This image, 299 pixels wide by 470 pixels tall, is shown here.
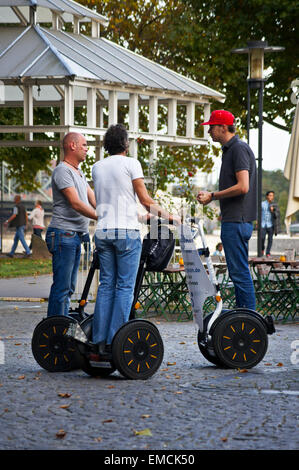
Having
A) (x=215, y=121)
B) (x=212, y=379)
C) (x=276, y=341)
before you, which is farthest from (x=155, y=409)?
(x=276, y=341)

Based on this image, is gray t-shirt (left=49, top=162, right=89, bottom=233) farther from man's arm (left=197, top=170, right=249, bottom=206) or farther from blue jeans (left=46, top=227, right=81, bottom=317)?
man's arm (left=197, top=170, right=249, bottom=206)

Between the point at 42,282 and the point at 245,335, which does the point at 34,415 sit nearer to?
the point at 245,335

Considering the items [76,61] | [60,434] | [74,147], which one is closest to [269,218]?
[76,61]

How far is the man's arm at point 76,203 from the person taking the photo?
7.50m

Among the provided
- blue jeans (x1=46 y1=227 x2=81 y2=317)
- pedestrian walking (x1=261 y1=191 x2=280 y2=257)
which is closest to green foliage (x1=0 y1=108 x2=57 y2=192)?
pedestrian walking (x1=261 y1=191 x2=280 y2=257)

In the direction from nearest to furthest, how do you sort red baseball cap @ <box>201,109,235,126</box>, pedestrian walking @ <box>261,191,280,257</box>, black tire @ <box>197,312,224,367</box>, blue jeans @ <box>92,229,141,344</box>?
blue jeans @ <box>92,229,141,344</box>
black tire @ <box>197,312,224,367</box>
red baseball cap @ <box>201,109,235,126</box>
pedestrian walking @ <box>261,191,280,257</box>

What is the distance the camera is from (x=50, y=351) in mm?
7305

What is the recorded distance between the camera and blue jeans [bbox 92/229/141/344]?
697 cm

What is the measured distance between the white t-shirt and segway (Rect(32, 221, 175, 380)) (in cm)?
23

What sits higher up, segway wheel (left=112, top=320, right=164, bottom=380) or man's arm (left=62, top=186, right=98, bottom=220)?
man's arm (left=62, top=186, right=98, bottom=220)

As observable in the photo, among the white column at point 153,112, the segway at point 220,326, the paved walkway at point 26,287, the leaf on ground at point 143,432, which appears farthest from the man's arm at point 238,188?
the white column at point 153,112

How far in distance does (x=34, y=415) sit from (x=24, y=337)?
A: 3.94 meters

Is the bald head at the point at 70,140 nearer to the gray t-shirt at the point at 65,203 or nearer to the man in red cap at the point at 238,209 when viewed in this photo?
the gray t-shirt at the point at 65,203

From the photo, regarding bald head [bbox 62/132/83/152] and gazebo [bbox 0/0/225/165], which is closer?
bald head [bbox 62/132/83/152]
